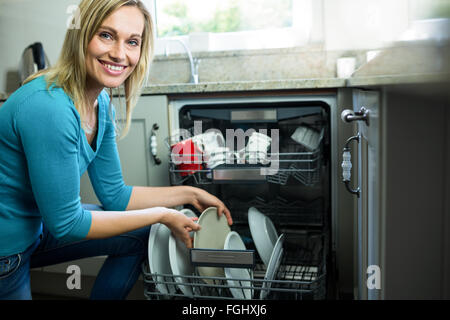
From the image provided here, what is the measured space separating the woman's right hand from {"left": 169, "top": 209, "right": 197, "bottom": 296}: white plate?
32mm

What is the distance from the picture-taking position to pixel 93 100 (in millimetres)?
1037

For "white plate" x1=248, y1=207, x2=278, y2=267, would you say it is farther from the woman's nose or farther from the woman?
the woman's nose

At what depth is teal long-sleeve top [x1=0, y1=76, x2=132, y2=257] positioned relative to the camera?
2.69 ft

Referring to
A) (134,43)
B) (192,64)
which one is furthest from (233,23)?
(134,43)

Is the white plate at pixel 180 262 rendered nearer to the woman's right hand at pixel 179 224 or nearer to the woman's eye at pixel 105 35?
the woman's right hand at pixel 179 224

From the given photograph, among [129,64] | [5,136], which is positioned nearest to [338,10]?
[129,64]

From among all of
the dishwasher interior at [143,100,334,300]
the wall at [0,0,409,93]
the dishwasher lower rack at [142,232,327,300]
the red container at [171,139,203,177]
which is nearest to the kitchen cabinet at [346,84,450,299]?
the dishwasher lower rack at [142,232,327,300]

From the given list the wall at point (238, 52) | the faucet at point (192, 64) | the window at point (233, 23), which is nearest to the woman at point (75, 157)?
the faucet at point (192, 64)

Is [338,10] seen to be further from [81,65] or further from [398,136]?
[398,136]

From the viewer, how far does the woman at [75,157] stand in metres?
0.83

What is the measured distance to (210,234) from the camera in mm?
1167

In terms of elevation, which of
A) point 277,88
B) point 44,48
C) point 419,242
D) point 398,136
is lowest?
point 419,242

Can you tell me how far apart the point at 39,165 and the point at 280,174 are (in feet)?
2.53

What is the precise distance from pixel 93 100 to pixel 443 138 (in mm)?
880
